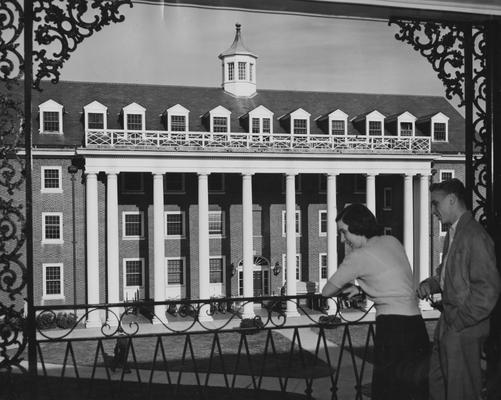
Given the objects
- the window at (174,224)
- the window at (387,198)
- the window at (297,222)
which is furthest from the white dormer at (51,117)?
the window at (387,198)

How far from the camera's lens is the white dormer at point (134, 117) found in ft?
134

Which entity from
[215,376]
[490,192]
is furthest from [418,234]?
[490,192]

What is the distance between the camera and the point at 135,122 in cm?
4138

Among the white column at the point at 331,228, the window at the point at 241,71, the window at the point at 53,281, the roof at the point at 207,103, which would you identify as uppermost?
the window at the point at 241,71

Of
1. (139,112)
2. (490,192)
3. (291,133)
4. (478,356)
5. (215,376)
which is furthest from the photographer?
(291,133)

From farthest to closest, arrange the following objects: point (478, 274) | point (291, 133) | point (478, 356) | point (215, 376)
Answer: point (291, 133) → point (215, 376) → point (478, 356) → point (478, 274)

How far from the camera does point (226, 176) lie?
141ft

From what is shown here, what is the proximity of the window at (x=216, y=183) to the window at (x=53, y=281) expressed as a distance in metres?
10.2

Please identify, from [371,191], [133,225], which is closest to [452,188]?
[133,225]

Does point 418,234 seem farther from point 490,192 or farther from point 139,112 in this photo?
point 490,192

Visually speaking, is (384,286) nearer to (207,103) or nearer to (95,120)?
(95,120)

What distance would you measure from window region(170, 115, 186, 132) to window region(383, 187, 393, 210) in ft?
47.0

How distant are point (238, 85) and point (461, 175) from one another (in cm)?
1593

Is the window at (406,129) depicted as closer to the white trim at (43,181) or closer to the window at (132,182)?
the window at (132,182)
